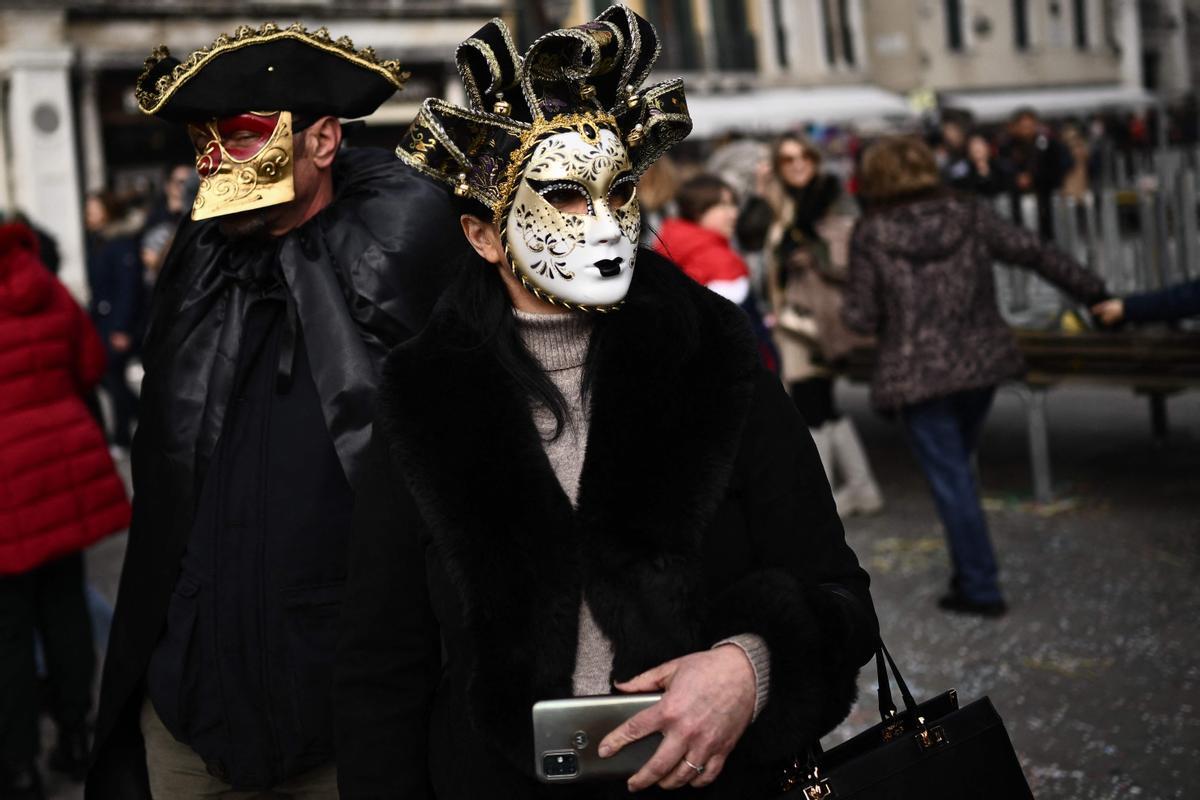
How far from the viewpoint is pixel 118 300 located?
33.3ft

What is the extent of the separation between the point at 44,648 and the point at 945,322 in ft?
11.7

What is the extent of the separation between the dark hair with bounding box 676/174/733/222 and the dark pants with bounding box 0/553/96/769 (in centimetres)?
313

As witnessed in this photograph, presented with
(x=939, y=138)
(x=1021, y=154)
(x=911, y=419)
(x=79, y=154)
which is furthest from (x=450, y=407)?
(x=79, y=154)

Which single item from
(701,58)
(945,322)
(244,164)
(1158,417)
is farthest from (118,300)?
(701,58)

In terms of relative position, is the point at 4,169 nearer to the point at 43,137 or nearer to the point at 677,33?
the point at 43,137

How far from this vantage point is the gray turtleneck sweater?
80.0 inches

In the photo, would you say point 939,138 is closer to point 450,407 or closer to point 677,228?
point 677,228

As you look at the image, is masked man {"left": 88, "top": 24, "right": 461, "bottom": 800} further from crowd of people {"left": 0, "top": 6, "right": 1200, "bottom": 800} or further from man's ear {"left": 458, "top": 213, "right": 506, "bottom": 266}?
man's ear {"left": 458, "top": 213, "right": 506, "bottom": 266}

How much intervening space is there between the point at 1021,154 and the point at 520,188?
453 inches

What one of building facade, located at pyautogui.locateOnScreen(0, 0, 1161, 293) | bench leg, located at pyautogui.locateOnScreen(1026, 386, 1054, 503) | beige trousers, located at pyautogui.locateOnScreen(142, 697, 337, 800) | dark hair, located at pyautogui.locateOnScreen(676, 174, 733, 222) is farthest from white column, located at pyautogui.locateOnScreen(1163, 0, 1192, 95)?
beige trousers, located at pyautogui.locateOnScreen(142, 697, 337, 800)

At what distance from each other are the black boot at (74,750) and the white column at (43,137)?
17.0m

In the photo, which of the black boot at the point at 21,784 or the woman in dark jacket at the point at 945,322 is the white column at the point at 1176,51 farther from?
the black boot at the point at 21,784

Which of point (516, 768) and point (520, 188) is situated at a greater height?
point (520, 188)

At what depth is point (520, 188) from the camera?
2.22 meters
